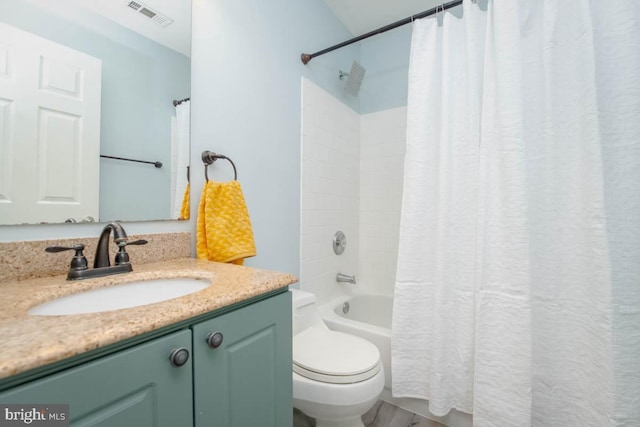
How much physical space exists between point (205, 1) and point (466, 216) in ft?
4.81

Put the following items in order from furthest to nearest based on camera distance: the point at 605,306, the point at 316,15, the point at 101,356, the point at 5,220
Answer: the point at 316,15, the point at 605,306, the point at 5,220, the point at 101,356

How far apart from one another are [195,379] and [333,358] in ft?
2.18

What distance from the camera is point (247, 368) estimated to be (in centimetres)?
69

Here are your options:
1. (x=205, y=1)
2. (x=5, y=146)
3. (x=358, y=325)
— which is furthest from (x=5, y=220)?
(x=358, y=325)

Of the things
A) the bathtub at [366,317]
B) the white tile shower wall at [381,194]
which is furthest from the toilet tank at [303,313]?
the white tile shower wall at [381,194]

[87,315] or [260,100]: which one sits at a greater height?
[260,100]

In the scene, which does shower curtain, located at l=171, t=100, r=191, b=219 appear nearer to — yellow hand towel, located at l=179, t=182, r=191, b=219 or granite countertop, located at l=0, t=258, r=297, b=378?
yellow hand towel, located at l=179, t=182, r=191, b=219

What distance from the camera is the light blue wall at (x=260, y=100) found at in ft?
3.98

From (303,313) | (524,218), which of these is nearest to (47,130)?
(303,313)

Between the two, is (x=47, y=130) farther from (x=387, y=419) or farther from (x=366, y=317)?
(x=366, y=317)

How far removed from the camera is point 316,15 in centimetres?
187

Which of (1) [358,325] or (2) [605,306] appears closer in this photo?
(2) [605,306]

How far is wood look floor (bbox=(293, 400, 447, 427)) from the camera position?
54.1 inches

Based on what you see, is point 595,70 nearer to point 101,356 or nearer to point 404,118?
point 404,118
